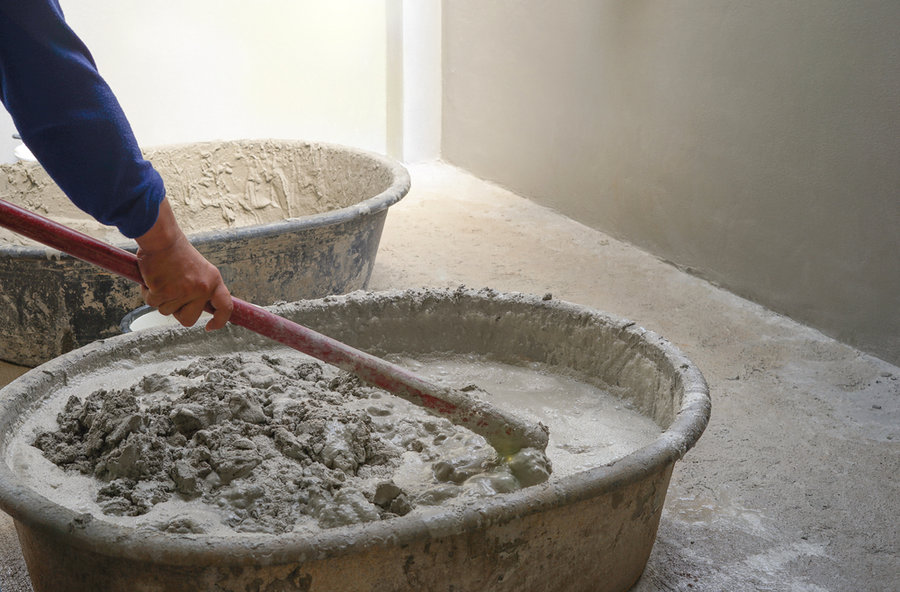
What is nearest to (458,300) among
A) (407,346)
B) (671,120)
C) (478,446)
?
(407,346)

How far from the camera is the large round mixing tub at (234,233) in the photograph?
2812 mm

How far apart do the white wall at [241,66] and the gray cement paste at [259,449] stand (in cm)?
319

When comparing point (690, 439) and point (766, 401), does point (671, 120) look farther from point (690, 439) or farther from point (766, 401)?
point (690, 439)

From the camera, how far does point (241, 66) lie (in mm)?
5281

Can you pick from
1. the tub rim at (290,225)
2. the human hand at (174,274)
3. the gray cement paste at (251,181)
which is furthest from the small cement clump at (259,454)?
the gray cement paste at (251,181)

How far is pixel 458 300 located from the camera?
101 inches

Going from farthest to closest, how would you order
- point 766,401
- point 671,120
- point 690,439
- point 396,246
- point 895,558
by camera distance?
point 396,246, point 671,120, point 766,401, point 895,558, point 690,439

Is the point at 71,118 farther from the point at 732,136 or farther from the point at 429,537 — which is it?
the point at 732,136

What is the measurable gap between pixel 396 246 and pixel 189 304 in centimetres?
264

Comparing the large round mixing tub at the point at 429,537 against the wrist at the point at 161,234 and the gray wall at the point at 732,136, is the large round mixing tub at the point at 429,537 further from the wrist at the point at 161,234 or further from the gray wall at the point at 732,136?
the gray wall at the point at 732,136

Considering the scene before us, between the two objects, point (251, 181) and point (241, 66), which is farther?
point (241, 66)

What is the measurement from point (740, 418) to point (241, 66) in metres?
3.79

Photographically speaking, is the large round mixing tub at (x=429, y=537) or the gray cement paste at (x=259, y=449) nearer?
the large round mixing tub at (x=429, y=537)

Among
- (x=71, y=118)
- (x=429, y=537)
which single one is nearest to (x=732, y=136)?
(x=429, y=537)
